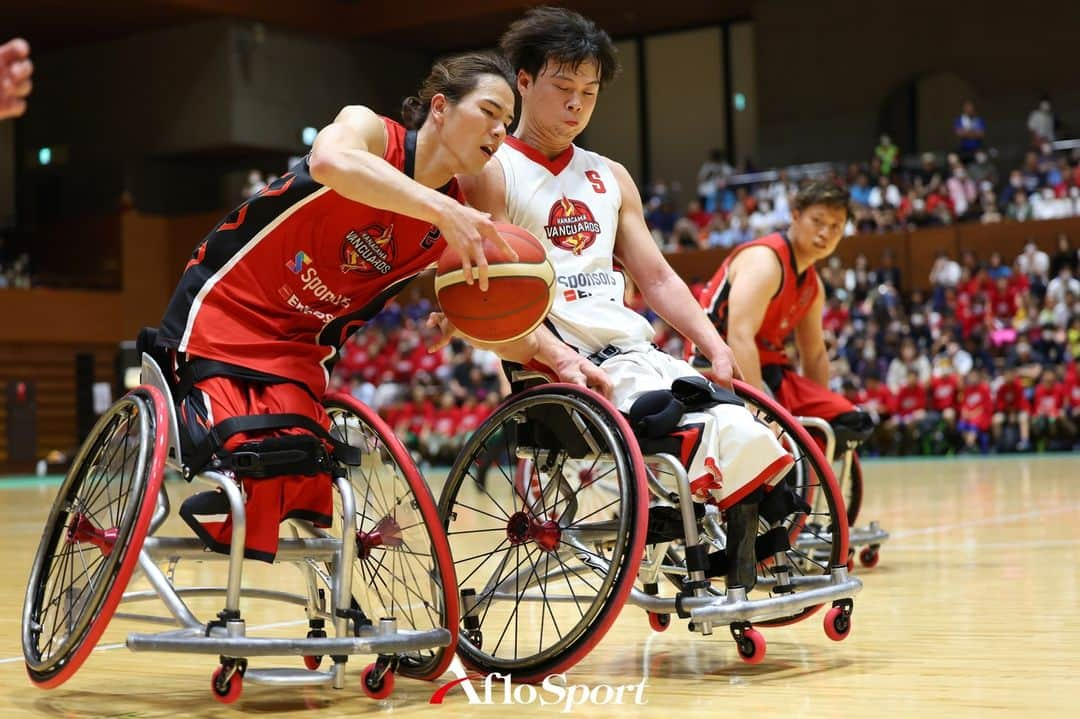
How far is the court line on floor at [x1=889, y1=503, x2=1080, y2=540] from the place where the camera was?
262 inches

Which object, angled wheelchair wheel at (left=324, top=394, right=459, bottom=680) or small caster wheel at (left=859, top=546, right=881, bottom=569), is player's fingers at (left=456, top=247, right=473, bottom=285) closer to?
angled wheelchair wheel at (left=324, top=394, right=459, bottom=680)

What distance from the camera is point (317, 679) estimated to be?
266cm

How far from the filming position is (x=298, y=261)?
9.61 ft

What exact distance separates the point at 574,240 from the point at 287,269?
0.78 metres

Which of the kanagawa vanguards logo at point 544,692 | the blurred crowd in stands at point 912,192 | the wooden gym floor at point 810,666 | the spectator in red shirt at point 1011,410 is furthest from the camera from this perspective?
the blurred crowd in stands at point 912,192

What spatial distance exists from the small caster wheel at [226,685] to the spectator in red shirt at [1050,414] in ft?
43.0

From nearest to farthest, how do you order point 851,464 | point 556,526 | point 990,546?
1. point 556,526
2. point 851,464
3. point 990,546

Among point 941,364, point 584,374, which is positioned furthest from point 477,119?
point 941,364

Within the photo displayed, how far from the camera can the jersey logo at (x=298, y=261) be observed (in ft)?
9.60

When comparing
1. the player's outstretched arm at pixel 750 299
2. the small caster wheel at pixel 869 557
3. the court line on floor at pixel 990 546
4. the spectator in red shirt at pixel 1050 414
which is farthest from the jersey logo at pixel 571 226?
the spectator in red shirt at pixel 1050 414

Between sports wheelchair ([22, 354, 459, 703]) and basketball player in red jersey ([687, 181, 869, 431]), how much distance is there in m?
1.81

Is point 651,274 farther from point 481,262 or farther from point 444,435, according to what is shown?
point 444,435

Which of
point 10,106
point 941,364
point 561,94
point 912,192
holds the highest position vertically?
point 912,192

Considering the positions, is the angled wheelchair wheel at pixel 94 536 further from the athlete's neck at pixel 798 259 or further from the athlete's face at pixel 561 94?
the athlete's neck at pixel 798 259
